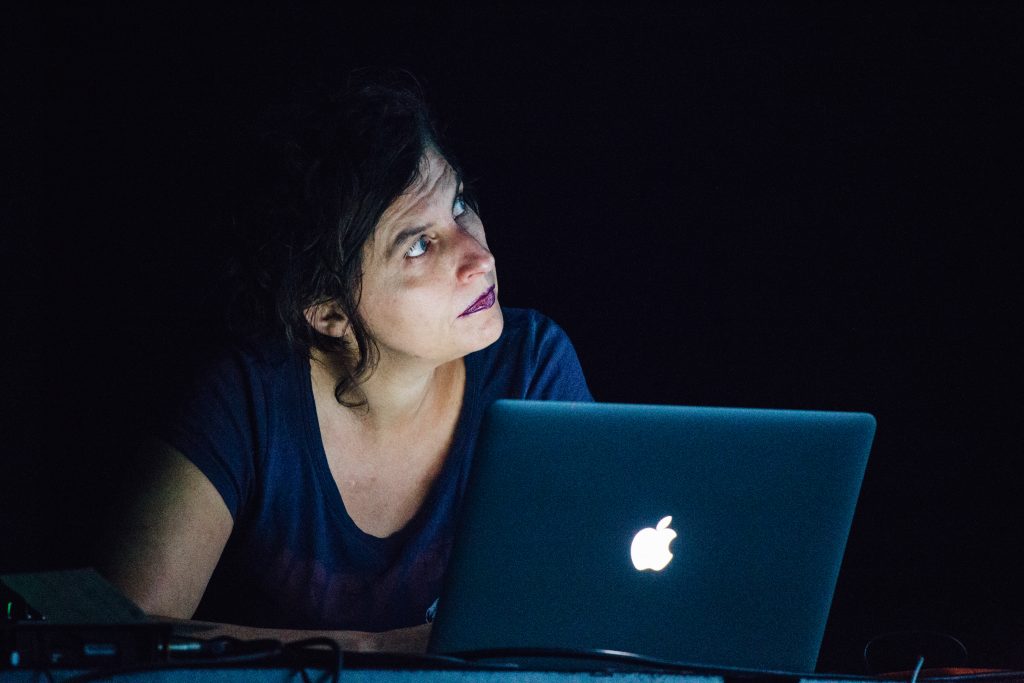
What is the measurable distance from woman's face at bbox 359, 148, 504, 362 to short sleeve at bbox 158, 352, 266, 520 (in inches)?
8.4

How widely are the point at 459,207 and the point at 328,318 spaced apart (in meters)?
0.27

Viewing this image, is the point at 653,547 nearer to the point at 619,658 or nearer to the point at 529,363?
the point at 619,658

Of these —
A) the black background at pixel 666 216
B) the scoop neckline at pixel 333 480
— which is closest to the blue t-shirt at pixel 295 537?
the scoop neckline at pixel 333 480

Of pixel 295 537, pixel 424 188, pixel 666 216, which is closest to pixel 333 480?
pixel 295 537

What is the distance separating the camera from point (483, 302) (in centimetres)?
149

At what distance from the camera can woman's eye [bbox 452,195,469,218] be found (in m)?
1.57

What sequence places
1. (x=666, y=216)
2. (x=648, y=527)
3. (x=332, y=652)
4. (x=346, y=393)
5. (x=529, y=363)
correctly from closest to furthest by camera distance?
(x=332, y=652)
(x=648, y=527)
(x=346, y=393)
(x=529, y=363)
(x=666, y=216)

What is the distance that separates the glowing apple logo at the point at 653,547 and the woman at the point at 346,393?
634 mm

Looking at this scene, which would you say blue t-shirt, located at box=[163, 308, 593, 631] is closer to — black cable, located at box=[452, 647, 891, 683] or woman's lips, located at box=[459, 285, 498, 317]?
woman's lips, located at box=[459, 285, 498, 317]

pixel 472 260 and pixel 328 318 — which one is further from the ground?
pixel 472 260

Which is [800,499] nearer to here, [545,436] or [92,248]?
[545,436]

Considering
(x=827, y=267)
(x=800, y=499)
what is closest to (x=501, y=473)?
(x=800, y=499)

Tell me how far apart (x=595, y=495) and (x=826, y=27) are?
150 cm

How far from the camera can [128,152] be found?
6.63ft
